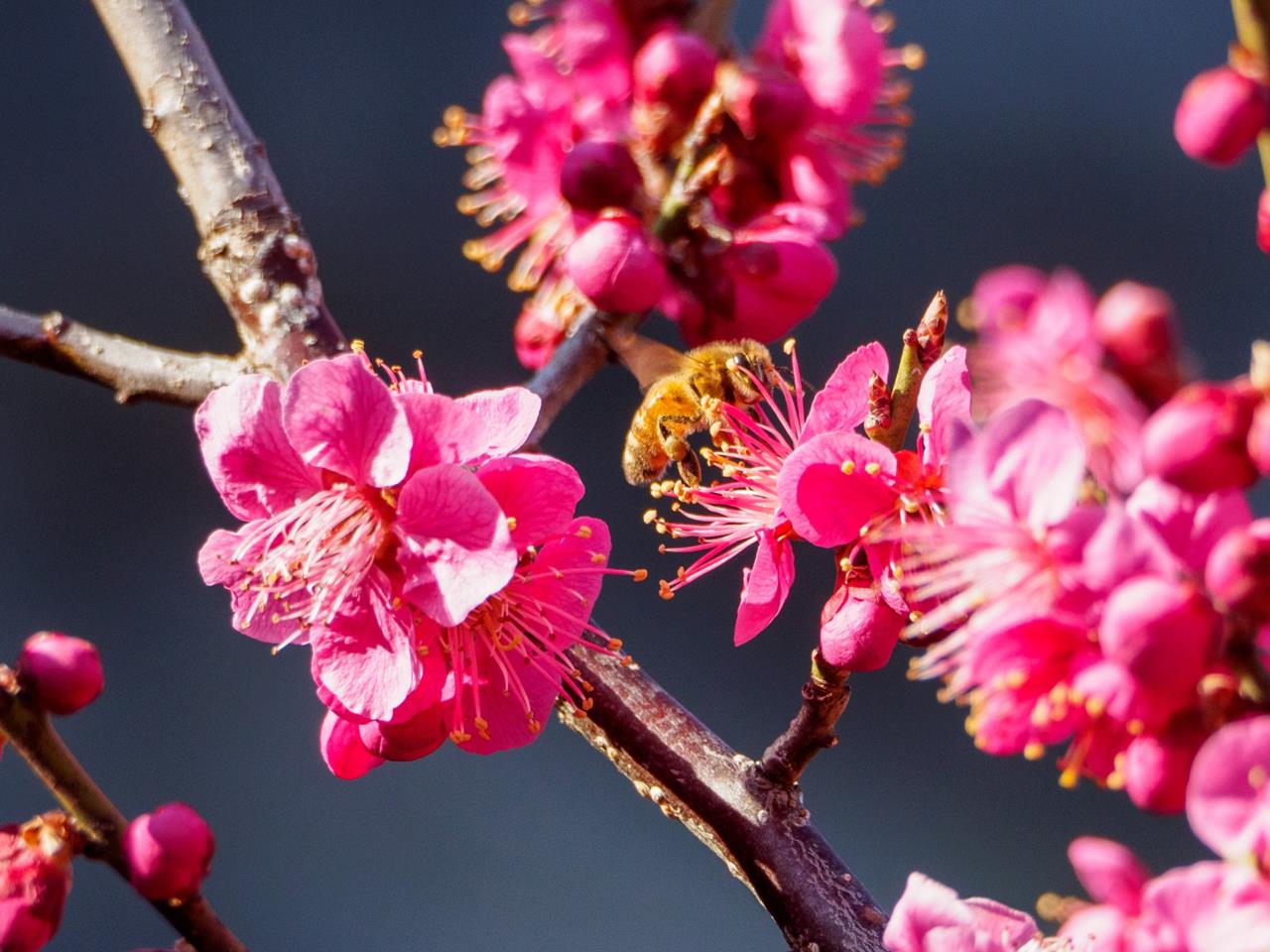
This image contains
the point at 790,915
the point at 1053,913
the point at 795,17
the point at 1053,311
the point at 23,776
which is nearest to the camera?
the point at 1053,913

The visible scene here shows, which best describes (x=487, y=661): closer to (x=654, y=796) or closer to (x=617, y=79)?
(x=654, y=796)

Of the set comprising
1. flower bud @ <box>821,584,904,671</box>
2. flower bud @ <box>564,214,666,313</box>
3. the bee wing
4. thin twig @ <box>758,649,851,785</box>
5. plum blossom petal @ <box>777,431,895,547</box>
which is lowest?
thin twig @ <box>758,649,851,785</box>

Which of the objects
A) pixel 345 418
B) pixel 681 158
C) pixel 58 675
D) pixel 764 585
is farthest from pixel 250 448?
pixel 681 158

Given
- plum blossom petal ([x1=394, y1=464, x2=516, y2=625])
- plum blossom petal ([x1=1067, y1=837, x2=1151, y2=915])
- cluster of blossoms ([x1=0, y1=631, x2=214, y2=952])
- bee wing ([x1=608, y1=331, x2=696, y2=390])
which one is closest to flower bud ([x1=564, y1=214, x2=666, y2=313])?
bee wing ([x1=608, y1=331, x2=696, y2=390])

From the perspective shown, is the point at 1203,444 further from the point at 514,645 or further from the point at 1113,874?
the point at 514,645

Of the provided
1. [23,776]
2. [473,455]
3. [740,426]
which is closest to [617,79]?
[740,426]

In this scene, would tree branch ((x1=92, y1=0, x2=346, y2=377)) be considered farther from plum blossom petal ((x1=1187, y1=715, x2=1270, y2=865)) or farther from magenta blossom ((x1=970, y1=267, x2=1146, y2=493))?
plum blossom petal ((x1=1187, y1=715, x2=1270, y2=865))
